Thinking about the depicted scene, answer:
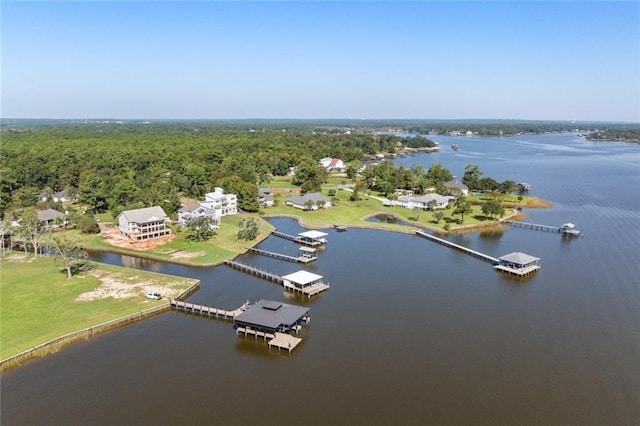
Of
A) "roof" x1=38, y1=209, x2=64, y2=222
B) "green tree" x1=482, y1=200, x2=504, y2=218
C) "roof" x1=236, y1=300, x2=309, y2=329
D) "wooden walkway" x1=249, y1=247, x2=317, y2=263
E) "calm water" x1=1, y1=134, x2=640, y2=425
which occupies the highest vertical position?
"green tree" x1=482, y1=200, x2=504, y2=218

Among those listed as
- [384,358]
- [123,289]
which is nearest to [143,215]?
[123,289]

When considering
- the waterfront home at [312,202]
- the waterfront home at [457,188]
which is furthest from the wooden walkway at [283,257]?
the waterfront home at [457,188]

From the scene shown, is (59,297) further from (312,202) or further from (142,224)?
(312,202)

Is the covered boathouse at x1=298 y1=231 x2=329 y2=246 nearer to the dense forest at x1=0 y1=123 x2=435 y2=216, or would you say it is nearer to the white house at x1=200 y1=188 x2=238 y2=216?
the white house at x1=200 y1=188 x2=238 y2=216

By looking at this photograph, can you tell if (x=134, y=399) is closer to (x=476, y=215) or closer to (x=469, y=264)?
(x=469, y=264)

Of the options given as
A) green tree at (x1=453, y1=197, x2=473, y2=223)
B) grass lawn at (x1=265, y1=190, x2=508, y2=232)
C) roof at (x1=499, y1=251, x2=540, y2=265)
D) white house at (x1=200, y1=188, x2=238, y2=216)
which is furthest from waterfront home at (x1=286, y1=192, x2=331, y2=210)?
roof at (x1=499, y1=251, x2=540, y2=265)

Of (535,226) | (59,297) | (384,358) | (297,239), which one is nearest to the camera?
(384,358)

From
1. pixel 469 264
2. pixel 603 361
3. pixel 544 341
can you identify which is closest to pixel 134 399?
pixel 544 341
